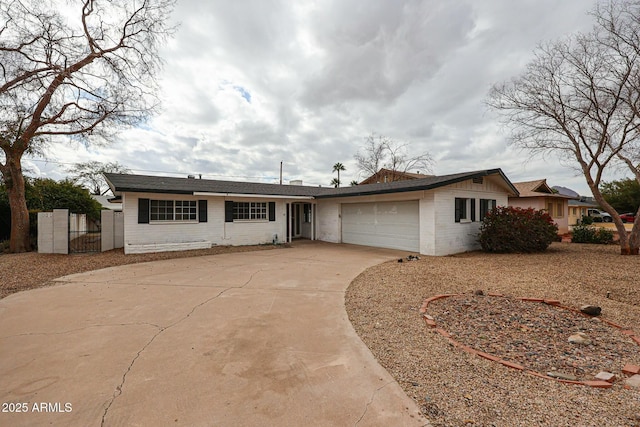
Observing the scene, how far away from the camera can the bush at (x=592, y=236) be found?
43.5 ft

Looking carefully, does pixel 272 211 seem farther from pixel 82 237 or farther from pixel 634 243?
pixel 634 243

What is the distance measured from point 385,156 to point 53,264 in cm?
2747

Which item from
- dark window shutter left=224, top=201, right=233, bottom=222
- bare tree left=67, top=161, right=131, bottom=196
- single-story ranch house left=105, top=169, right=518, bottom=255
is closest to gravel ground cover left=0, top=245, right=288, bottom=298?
single-story ranch house left=105, top=169, right=518, bottom=255

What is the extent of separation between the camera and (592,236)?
44.6 ft

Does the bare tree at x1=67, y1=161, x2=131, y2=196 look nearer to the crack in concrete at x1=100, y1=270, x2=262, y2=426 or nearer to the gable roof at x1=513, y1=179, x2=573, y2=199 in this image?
the crack in concrete at x1=100, y1=270, x2=262, y2=426

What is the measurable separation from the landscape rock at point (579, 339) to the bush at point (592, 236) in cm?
1424

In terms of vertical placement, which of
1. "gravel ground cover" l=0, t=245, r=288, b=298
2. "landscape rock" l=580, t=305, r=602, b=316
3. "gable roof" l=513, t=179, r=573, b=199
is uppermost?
"gable roof" l=513, t=179, r=573, b=199

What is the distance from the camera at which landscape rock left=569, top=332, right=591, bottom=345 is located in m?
3.40

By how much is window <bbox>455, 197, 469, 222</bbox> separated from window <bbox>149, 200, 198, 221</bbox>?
37.2 feet

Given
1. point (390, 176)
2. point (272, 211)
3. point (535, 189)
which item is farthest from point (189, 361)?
point (390, 176)

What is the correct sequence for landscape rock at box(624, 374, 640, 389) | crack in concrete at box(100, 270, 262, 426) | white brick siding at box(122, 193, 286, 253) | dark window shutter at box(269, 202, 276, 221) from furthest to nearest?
dark window shutter at box(269, 202, 276, 221) < white brick siding at box(122, 193, 286, 253) < landscape rock at box(624, 374, 640, 389) < crack in concrete at box(100, 270, 262, 426)

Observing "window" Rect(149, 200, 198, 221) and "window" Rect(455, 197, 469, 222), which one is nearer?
"window" Rect(455, 197, 469, 222)

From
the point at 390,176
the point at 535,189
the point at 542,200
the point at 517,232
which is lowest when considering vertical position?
the point at 517,232

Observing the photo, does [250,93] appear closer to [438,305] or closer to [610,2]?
[438,305]
